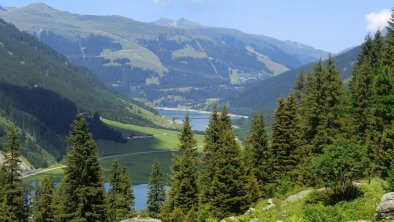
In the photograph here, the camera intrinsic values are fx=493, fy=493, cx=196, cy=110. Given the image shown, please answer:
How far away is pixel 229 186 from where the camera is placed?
57.2 meters

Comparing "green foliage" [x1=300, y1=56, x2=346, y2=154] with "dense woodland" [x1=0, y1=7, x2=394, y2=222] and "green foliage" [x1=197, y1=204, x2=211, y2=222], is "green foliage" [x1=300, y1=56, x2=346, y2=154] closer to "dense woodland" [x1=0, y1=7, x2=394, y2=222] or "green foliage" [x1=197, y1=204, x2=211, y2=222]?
"dense woodland" [x1=0, y1=7, x2=394, y2=222]

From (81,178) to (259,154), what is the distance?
1107 inches

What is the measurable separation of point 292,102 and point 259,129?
718 cm

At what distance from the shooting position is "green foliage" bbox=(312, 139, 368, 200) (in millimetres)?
38625

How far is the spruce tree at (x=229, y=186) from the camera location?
56.7 m

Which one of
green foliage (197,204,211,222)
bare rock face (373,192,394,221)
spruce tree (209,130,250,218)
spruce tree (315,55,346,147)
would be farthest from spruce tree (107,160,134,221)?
bare rock face (373,192,394,221)

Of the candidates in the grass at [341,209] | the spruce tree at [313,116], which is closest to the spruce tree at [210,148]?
the spruce tree at [313,116]

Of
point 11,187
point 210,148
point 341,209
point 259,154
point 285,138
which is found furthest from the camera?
point 259,154

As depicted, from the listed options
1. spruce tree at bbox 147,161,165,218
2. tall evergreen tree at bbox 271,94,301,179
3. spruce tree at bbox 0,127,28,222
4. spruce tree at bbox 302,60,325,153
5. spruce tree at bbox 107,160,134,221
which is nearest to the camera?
spruce tree at bbox 302,60,325,153

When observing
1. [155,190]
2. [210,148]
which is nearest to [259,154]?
[210,148]

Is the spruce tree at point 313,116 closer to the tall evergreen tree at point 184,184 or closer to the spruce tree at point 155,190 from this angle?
the tall evergreen tree at point 184,184

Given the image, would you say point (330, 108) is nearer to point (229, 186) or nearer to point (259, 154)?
point (259, 154)

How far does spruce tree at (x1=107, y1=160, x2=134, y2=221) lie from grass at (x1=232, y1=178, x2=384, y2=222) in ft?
185

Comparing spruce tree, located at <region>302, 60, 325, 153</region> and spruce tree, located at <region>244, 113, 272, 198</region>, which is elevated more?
spruce tree, located at <region>302, 60, 325, 153</region>
